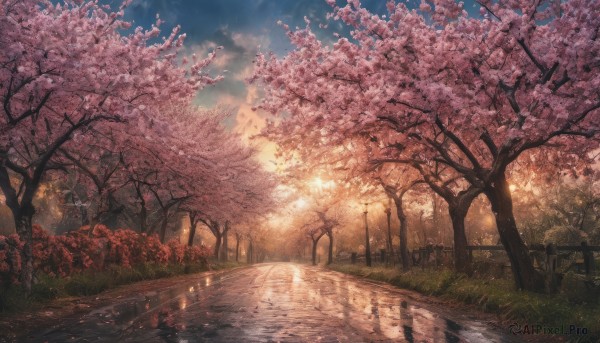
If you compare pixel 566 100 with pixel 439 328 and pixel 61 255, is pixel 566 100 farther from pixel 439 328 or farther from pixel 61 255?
pixel 61 255

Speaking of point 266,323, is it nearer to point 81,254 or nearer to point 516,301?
point 516,301

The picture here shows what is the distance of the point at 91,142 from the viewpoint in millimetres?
17953

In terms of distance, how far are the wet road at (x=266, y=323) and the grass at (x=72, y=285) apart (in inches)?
64.0

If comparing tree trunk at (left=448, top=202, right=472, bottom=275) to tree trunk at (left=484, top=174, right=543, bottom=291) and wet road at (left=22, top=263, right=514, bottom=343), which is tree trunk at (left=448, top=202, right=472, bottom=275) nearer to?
tree trunk at (left=484, top=174, right=543, bottom=291)

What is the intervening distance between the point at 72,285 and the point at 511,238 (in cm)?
1300

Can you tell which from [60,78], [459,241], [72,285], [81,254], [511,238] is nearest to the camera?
[60,78]

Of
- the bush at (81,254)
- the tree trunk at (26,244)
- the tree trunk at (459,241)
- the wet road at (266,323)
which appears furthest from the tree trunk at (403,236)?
the tree trunk at (26,244)

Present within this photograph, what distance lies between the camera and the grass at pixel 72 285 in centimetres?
1008

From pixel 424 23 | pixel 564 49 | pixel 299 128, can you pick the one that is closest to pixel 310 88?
pixel 299 128

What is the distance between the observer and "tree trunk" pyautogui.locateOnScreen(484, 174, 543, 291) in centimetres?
1293

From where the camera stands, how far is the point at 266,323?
8.94 m

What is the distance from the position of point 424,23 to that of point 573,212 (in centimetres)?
3829

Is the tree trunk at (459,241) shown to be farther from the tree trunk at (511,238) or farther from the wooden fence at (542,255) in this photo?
the tree trunk at (511,238)

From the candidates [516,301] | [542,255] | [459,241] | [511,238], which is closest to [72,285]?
[516,301]
